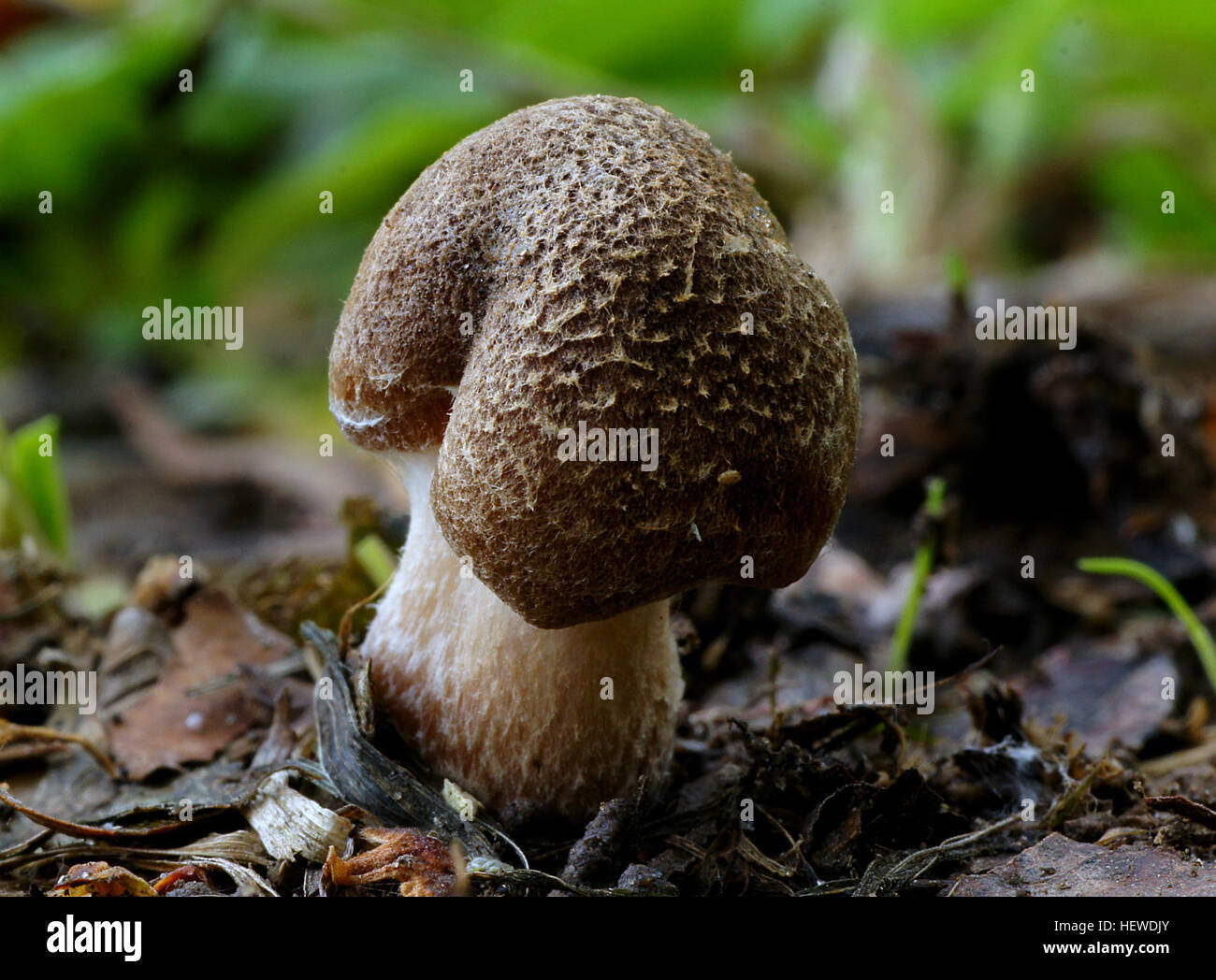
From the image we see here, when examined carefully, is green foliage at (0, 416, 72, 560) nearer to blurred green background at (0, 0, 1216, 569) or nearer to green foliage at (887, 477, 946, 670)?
green foliage at (887, 477, 946, 670)

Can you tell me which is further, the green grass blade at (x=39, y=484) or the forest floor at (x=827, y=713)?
the green grass blade at (x=39, y=484)

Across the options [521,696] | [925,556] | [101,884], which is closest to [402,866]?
[521,696]

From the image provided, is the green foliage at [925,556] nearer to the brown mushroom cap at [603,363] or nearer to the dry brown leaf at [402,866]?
the brown mushroom cap at [603,363]

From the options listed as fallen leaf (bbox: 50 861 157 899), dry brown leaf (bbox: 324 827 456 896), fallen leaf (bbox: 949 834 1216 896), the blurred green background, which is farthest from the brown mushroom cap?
the blurred green background

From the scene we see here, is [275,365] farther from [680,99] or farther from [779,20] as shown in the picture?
[779,20]

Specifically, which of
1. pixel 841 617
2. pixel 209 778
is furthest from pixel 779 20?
pixel 209 778

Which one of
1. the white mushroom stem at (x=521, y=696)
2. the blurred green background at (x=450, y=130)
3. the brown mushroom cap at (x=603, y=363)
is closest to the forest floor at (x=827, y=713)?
the white mushroom stem at (x=521, y=696)
